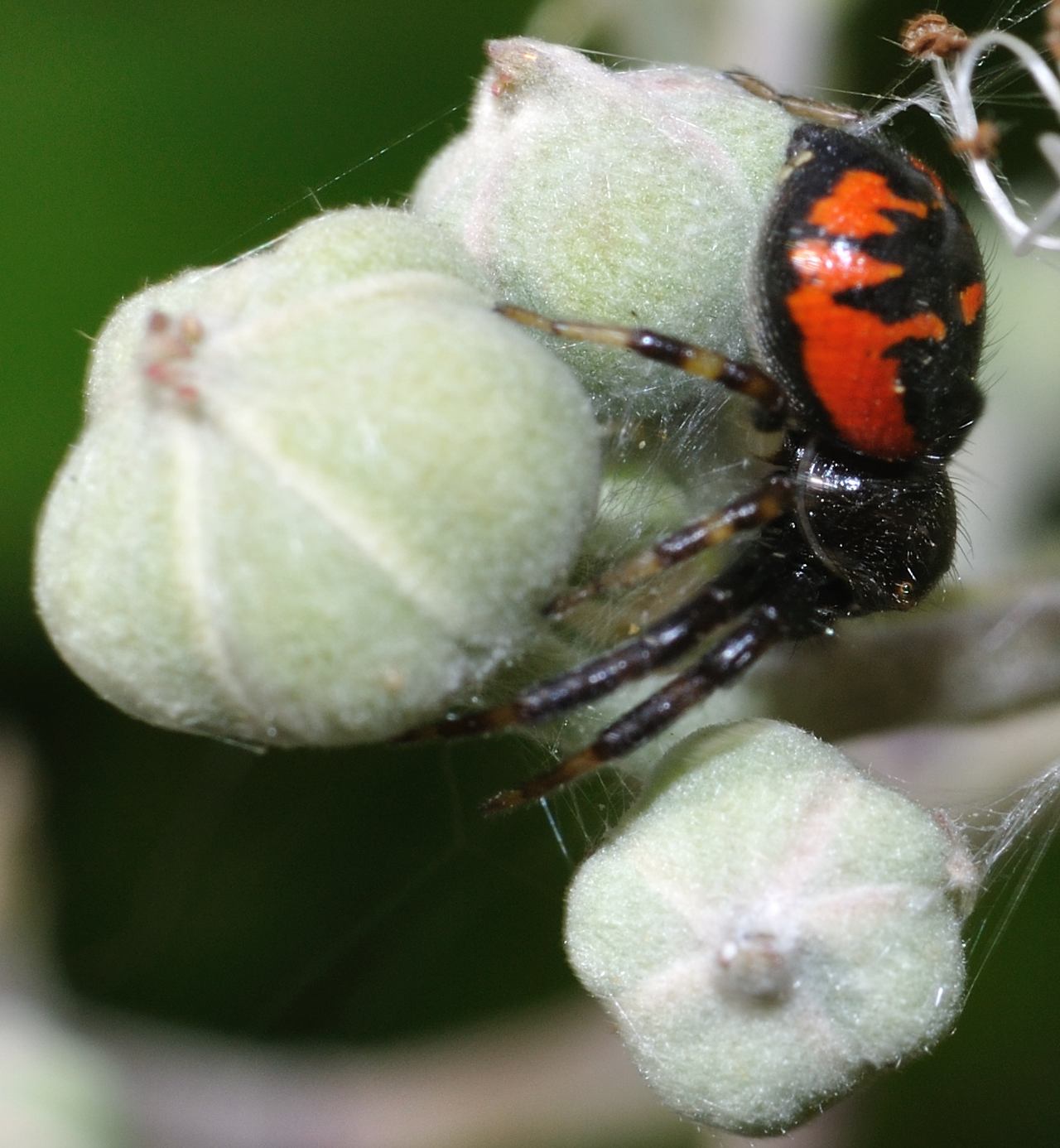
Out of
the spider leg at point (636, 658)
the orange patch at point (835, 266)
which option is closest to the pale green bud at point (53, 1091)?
the spider leg at point (636, 658)

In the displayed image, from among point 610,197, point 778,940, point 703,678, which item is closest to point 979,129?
point 610,197

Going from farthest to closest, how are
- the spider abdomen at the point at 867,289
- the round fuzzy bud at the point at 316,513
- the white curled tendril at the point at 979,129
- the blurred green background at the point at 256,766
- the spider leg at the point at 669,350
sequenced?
the blurred green background at the point at 256,766
the white curled tendril at the point at 979,129
the spider abdomen at the point at 867,289
the spider leg at the point at 669,350
the round fuzzy bud at the point at 316,513

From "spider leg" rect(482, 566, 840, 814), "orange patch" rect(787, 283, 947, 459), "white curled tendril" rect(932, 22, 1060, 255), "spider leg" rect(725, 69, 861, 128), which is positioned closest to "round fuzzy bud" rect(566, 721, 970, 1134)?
"spider leg" rect(482, 566, 840, 814)

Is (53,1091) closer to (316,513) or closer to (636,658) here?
(636,658)

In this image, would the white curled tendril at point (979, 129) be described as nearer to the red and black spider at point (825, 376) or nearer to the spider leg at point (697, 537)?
the red and black spider at point (825, 376)

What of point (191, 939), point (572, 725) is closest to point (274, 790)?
point (191, 939)

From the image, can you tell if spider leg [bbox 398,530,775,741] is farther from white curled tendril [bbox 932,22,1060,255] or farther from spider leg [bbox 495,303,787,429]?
white curled tendril [bbox 932,22,1060,255]
